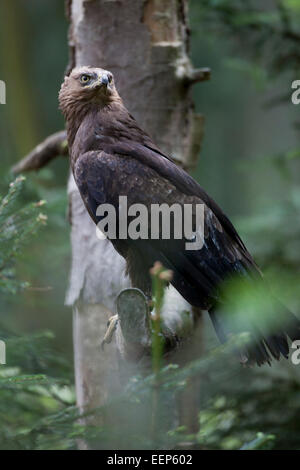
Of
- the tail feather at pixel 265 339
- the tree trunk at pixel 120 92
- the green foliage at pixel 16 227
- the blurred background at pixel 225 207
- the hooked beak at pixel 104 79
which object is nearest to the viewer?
the green foliage at pixel 16 227

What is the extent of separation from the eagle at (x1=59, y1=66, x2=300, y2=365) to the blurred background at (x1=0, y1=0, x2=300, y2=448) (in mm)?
226

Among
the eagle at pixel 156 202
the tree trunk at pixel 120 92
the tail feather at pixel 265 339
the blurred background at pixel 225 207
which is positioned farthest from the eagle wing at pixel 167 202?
the tree trunk at pixel 120 92

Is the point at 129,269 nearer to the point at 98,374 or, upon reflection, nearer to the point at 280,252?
the point at 98,374

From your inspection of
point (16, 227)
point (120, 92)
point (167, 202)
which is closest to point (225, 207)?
point (120, 92)

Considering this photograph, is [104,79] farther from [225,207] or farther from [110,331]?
[225,207]

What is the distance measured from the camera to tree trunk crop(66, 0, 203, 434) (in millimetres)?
3734

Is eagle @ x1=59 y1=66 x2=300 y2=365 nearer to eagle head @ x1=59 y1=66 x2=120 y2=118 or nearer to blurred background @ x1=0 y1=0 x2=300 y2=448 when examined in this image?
eagle head @ x1=59 y1=66 x2=120 y2=118

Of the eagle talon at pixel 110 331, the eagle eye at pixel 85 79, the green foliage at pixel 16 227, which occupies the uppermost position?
the eagle eye at pixel 85 79

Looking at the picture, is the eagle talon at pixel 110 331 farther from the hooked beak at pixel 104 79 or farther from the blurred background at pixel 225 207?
the hooked beak at pixel 104 79

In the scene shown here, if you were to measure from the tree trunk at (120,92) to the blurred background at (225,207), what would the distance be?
0.24m

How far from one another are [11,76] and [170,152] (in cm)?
505

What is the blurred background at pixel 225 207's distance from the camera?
3908 millimetres

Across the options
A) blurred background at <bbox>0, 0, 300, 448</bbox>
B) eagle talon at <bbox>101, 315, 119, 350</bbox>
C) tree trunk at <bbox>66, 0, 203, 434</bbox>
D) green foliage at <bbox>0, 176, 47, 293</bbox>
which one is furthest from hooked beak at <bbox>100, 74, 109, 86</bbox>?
eagle talon at <bbox>101, 315, 119, 350</bbox>
